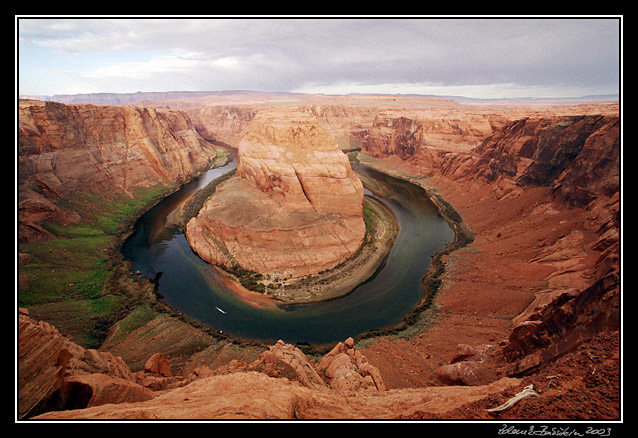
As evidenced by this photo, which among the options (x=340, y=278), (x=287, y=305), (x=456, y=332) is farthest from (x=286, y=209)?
(x=456, y=332)

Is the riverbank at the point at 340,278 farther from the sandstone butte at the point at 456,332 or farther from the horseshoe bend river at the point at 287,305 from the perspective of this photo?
the sandstone butte at the point at 456,332

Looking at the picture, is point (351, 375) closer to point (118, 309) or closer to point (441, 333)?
point (441, 333)

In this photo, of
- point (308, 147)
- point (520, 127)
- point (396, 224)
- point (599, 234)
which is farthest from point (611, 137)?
point (308, 147)

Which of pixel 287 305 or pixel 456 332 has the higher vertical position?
pixel 287 305
